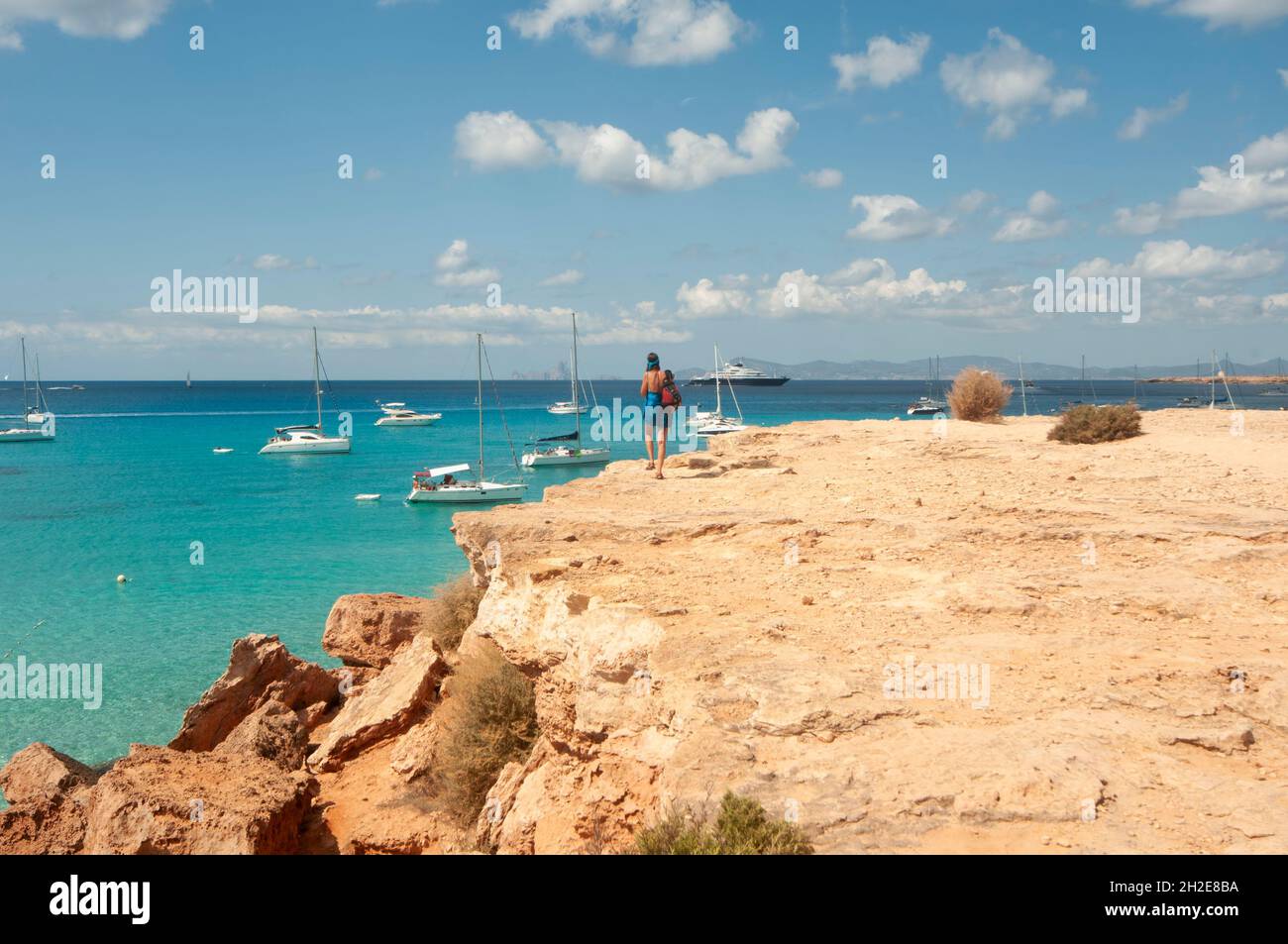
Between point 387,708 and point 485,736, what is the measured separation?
118 inches

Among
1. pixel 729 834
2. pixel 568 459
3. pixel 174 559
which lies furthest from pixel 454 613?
pixel 568 459

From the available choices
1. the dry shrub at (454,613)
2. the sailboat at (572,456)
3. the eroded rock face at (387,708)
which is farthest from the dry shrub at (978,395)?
the sailboat at (572,456)

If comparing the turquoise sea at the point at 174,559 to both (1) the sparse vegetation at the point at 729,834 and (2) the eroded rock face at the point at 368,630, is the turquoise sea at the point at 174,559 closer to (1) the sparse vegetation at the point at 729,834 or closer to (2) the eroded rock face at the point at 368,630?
(2) the eroded rock face at the point at 368,630

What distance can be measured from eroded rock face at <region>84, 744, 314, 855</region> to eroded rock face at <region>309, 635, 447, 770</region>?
6.66 ft

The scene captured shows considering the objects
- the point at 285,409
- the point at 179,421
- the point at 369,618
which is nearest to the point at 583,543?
the point at 369,618

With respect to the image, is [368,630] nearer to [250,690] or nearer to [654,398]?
[250,690]

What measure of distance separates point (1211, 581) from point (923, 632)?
2.94 metres

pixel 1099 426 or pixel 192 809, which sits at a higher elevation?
pixel 1099 426

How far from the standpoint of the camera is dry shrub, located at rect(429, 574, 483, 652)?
11.9 metres

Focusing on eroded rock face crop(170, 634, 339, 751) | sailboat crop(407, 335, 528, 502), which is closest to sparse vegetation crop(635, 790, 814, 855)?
eroded rock face crop(170, 634, 339, 751)

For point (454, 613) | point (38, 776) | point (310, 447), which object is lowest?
point (38, 776)

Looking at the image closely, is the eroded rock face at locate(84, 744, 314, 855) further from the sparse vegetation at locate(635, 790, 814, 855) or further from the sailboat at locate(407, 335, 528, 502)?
the sailboat at locate(407, 335, 528, 502)

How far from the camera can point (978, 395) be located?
71.6 feet

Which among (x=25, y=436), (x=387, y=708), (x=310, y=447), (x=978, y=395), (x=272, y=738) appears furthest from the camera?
(x=25, y=436)
